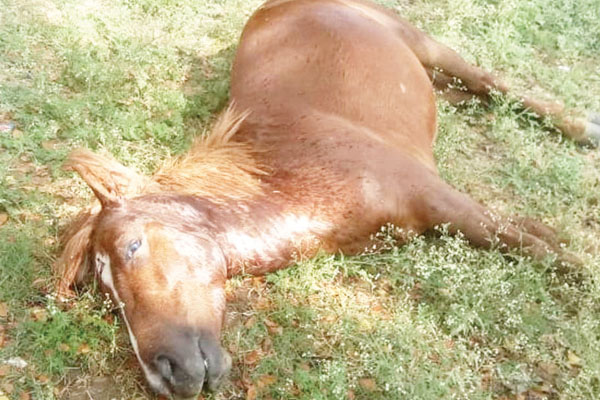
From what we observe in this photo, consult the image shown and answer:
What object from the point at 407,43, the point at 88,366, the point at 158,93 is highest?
the point at 407,43

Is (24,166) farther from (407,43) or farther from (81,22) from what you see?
(407,43)

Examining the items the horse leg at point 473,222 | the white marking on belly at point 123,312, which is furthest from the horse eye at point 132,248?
the horse leg at point 473,222

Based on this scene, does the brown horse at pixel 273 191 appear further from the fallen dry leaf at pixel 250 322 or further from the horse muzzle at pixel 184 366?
the fallen dry leaf at pixel 250 322

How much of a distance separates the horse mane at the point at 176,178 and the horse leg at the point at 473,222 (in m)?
0.90

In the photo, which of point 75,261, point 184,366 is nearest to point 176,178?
point 75,261

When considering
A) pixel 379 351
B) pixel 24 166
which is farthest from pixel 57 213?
pixel 379 351

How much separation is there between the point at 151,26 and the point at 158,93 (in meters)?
1.04

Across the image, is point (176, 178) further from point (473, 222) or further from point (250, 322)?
point (473, 222)

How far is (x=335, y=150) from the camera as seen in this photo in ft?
13.6

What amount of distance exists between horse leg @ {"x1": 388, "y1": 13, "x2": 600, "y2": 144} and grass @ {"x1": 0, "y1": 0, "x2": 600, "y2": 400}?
0.12 meters

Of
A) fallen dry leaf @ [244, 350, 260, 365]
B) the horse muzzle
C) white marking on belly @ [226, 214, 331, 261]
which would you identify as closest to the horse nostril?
the horse muzzle

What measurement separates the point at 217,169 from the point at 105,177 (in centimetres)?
63

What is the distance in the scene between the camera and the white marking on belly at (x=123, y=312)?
3119 millimetres

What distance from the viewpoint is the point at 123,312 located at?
334cm
